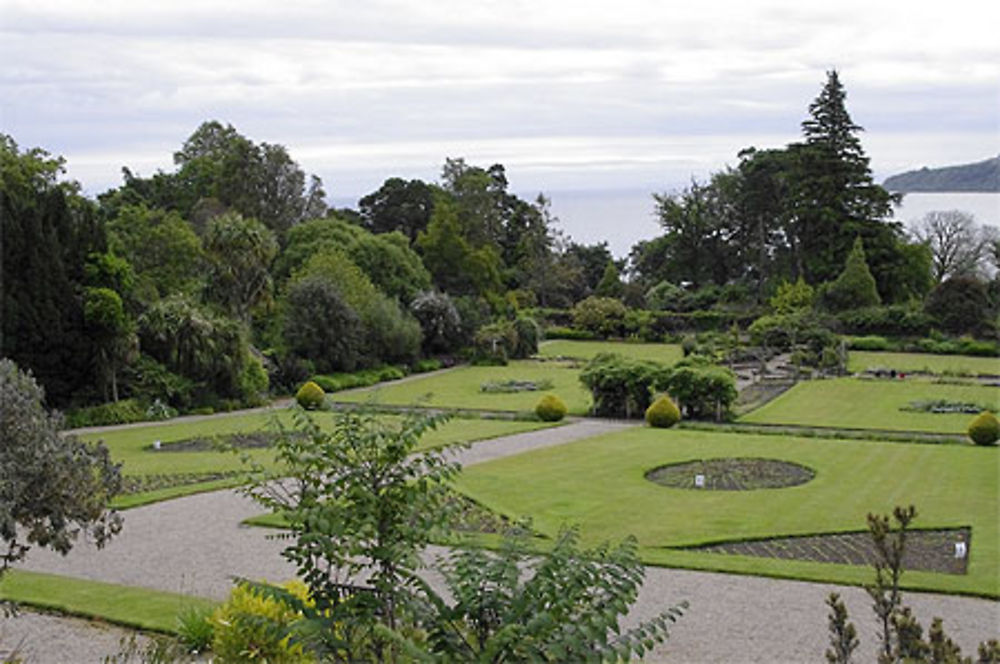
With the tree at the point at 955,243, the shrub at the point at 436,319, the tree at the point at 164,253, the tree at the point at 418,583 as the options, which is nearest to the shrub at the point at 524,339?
the shrub at the point at 436,319

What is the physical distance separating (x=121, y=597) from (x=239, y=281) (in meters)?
27.4

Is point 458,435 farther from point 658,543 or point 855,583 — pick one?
point 855,583

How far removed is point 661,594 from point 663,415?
15.7m

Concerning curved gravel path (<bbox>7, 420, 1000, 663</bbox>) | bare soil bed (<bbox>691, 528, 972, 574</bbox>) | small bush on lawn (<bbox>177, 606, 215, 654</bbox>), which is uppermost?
small bush on lawn (<bbox>177, 606, 215, 654</bbox>)

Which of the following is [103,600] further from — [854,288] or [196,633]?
[854,288]

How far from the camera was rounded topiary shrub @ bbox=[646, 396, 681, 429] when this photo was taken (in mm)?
28641

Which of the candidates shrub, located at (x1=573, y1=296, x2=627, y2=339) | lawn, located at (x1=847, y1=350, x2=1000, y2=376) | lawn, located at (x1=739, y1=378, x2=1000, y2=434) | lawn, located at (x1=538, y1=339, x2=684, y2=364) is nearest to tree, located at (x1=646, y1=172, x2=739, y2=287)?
shrub, located at (x1=573, y1=296, x2=627, y2=339)

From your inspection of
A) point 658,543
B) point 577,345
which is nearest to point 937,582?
point 658,543

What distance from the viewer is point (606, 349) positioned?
51219mm

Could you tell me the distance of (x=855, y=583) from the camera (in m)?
13.5

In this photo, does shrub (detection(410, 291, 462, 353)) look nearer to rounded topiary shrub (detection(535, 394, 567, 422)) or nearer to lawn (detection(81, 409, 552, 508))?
lawn (detection(81, 409, 552, 508))

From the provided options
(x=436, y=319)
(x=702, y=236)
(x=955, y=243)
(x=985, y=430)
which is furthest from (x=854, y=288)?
(x=985, y=430)

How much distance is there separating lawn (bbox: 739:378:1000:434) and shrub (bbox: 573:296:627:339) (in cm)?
1792

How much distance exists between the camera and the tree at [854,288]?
52.9m
